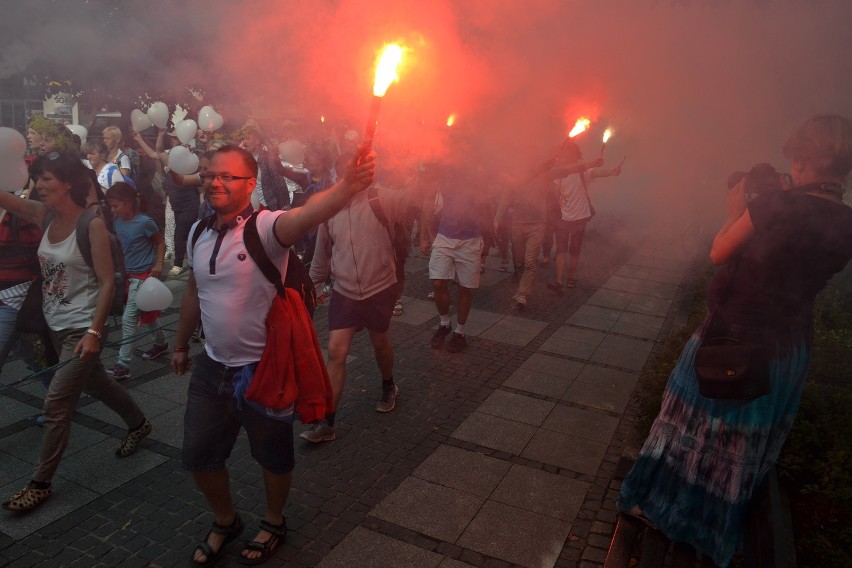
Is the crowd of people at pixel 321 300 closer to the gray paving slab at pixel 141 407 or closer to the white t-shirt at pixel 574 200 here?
the gray paving slab at pixel 141 407

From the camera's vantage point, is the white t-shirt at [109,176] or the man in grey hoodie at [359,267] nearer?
the man in grey hoodie at [359,267]

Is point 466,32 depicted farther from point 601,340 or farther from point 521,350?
point 601,340

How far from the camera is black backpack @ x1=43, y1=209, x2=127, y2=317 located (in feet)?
11.5

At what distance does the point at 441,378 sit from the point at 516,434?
1083mm

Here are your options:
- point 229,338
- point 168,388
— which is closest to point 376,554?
point 229,338

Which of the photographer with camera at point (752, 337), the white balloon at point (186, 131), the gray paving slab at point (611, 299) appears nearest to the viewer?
the photographer with camera at point (752, 337)

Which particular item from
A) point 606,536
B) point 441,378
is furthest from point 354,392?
point 606,536

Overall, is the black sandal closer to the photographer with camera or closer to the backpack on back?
the backpack on back

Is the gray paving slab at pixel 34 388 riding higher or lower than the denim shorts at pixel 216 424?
lower

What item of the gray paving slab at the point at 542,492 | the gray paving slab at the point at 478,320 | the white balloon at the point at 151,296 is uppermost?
the white balloon at the point at 151,296

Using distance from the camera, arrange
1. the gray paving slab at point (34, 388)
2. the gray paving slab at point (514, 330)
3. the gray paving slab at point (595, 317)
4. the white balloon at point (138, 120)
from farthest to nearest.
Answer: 1. the white balloon at point (138, 120)
2. the gray paving slab at point (595, 317)
3. the gray paving slab at point (514, 330)
4. the gray paving slab at point (34, 388)

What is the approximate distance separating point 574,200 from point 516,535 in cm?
600

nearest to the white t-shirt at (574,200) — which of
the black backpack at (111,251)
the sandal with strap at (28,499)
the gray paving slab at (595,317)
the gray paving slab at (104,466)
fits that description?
the gray paving slab at (595,317)

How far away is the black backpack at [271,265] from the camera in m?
2.73
